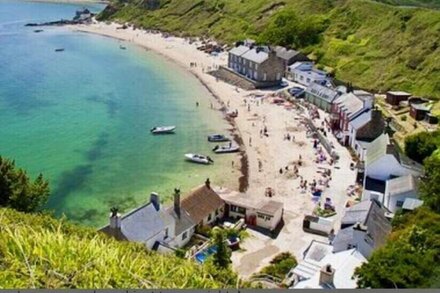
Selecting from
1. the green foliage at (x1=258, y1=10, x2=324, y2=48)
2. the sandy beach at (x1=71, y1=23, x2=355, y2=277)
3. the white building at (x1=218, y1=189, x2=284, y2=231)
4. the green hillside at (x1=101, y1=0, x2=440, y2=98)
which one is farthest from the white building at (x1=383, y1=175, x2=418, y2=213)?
the green foliage at (x1=258, y1=10, x2=324, y2=48)

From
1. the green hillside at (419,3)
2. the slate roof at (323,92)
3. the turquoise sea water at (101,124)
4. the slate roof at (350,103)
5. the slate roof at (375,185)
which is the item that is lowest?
the turquoise sea water at (101,124)

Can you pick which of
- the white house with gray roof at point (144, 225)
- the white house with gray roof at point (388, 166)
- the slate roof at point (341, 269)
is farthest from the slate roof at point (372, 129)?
the white house with gray roof at point (144, 225)

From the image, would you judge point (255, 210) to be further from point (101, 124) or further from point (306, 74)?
point (306, 74)

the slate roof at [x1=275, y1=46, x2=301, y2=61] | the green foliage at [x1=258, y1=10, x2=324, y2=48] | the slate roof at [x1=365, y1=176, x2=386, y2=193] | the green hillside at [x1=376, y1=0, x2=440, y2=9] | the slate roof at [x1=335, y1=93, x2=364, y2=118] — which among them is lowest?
the slate roof at [x1=365, y1=176, x2=386, y2=193]

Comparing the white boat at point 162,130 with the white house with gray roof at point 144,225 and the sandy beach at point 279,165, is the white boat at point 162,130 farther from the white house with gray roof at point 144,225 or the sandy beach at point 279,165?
the white house with gray roof at point 144,225

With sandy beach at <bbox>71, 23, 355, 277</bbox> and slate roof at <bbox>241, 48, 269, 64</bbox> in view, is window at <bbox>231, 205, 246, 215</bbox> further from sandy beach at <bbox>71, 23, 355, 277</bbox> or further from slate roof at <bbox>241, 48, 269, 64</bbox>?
slate roof at <bbox>241, 48, 269, 64</bbox>

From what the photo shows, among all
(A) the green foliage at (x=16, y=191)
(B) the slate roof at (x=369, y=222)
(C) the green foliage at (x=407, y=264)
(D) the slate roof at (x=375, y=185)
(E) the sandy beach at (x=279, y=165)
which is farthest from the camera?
(D) the slate roof at (x=375, y=185)
